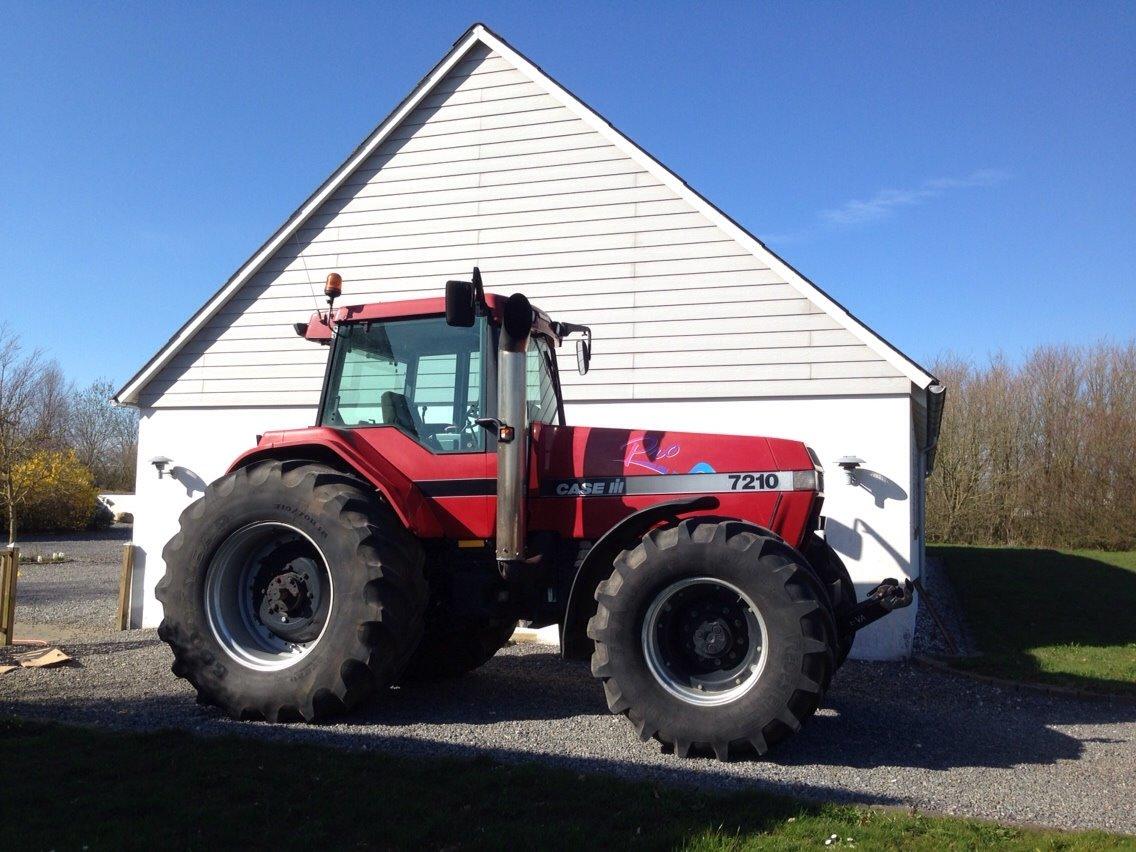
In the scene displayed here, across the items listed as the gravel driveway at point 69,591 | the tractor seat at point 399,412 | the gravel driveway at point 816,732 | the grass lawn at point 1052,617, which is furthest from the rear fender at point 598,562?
the gravel driveway at point 69,591

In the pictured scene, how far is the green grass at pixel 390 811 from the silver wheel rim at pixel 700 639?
822 mm

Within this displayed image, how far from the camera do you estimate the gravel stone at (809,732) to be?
15.8ft

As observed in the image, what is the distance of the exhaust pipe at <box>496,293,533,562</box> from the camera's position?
570 centimetres

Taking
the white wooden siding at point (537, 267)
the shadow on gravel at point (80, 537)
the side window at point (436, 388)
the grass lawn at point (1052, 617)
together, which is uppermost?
the white wooden siding at point (537, 267)

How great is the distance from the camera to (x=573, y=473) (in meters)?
6.09

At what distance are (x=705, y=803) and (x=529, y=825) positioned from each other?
0.88m

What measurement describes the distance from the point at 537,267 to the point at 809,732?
649 cm

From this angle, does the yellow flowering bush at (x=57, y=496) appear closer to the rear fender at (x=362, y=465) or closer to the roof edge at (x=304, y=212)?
the roof edge at (x=304, y=212)

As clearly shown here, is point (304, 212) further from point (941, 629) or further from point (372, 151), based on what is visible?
point (941, 629)

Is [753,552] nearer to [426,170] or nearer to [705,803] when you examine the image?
[705,803]

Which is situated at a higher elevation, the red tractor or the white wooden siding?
the white wooden siding

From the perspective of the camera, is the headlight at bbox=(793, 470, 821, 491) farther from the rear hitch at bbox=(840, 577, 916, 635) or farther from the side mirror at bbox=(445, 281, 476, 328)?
the side mirror at bbox=(445, 281, 476, 328)

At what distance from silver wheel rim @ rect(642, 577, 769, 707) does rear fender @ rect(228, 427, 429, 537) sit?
66.9 inches

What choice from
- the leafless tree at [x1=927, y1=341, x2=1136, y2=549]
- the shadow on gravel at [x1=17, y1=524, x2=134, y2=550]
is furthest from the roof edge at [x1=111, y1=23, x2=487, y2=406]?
the leafless tree at [x1=927, y1=341, x2=1136, y2=549]
